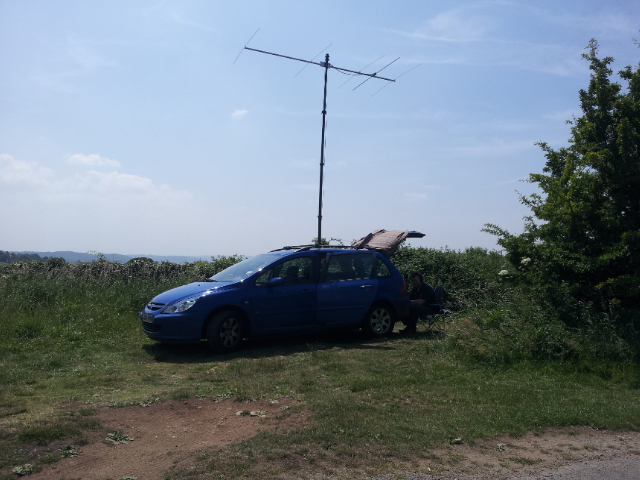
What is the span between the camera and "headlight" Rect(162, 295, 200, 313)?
9.20m

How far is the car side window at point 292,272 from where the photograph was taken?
10016 mm

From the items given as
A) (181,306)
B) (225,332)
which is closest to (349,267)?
(225,332)

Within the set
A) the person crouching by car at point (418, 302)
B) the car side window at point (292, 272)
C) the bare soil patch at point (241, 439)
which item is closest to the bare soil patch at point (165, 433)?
the bare soil patch at point (241, 439)

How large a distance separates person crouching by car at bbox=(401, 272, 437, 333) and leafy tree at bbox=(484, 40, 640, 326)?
254cm

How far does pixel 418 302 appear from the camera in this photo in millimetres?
11617

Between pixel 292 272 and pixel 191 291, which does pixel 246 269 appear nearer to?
pixel 292 272

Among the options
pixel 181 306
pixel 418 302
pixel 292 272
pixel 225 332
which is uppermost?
pixel 292 272

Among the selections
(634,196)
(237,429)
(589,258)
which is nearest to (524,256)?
(589,258)

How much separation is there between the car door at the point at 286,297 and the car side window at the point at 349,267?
351 millimetres

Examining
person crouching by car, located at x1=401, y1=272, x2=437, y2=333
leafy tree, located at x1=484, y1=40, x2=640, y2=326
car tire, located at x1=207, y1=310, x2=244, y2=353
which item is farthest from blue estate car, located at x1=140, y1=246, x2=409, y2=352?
leafy tree, located at x1=484, y1=40, x2=640, y2=326

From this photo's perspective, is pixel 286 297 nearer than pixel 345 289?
Yes

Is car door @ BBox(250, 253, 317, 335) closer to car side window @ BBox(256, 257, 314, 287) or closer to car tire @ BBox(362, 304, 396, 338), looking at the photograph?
car side window @ BBox(256, 257, 314, 287)

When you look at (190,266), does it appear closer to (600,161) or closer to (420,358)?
(420,358)

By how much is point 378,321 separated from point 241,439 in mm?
6219
